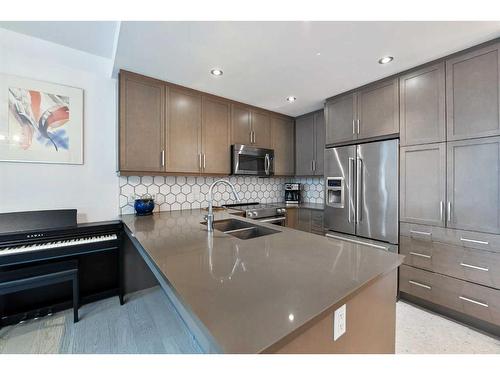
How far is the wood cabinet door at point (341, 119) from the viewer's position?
2.60 meters

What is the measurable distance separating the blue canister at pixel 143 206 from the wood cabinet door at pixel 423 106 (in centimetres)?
278

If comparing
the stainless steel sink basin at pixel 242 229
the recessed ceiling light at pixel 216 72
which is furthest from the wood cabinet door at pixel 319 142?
the stainless steel sink basin at pixel 242 229

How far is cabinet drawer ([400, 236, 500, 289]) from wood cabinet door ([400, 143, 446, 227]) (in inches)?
8.9

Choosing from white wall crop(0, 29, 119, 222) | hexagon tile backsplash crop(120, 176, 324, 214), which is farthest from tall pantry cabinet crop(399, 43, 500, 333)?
white wall crop(0, 29, 119, 222)

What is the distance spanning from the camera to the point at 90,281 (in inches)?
85.0

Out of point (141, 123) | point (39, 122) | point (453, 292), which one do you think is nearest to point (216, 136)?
Result: point (141, 123)

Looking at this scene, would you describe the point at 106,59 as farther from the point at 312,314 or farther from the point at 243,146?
the point at 312,314

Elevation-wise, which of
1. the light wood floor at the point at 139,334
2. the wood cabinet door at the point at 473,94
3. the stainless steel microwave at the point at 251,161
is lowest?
the light wood floor at the point at 139,334

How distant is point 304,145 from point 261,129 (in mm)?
827

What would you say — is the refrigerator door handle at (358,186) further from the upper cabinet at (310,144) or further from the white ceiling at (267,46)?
the white ceiling at (267,46)

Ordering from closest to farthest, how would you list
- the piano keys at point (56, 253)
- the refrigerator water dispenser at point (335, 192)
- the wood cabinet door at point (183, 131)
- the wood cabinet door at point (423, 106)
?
1. the piano keys at point (56, 253)
2. the wood cabinet door at point (423, 106)
3. the wood cabinet door at point (183, 131)
4. the refrigerator water dispenser at point (335, 192)

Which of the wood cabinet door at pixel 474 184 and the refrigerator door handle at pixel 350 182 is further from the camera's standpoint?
the refrigerator door handle at pixel 350 182

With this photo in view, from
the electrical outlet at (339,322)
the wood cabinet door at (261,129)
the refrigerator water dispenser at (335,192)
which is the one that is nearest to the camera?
the electrical outlet at (339,322)
